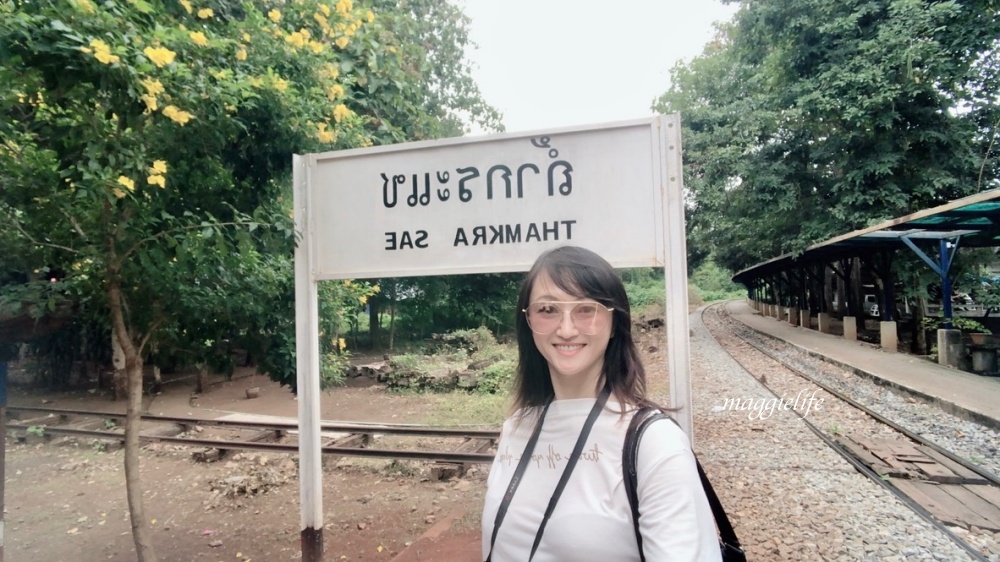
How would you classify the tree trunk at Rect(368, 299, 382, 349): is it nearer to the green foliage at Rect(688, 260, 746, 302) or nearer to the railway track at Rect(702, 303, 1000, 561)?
the railway track at Rect(702, 303, 1000, 561)

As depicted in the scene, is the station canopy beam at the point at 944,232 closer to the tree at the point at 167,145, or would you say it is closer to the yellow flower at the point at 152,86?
the tree at the point at 167,145

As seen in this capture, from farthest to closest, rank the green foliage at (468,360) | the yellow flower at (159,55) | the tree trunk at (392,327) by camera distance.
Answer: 1. the tree trunk at (392,327)
2. the green foliage at (468,360)
3. the yellow flower at (159,55)

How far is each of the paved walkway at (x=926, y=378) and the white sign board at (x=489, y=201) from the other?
7.31 metres

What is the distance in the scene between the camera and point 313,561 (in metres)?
3.17

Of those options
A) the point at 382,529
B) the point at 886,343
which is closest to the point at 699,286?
the point at 886,343

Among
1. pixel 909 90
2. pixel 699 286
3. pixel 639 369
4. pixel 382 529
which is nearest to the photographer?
pixel 639 369

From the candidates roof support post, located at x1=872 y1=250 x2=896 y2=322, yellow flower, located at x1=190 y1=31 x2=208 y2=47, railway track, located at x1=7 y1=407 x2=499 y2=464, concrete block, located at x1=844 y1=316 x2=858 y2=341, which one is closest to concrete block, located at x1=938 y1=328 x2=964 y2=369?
roof support post, located at x1=872 y1=250 x2=896 y2=322

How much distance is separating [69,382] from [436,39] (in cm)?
1310

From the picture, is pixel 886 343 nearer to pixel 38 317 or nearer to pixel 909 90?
pixel 909 90

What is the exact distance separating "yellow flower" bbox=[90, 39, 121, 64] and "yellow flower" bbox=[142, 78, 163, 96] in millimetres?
180

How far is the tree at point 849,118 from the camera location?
42.5ft

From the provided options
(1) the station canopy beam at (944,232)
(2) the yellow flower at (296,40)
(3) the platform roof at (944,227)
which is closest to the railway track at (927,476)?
(3) the platform roof at (944,227)

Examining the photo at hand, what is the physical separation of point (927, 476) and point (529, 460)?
230 inches

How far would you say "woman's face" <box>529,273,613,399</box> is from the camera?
146cm
